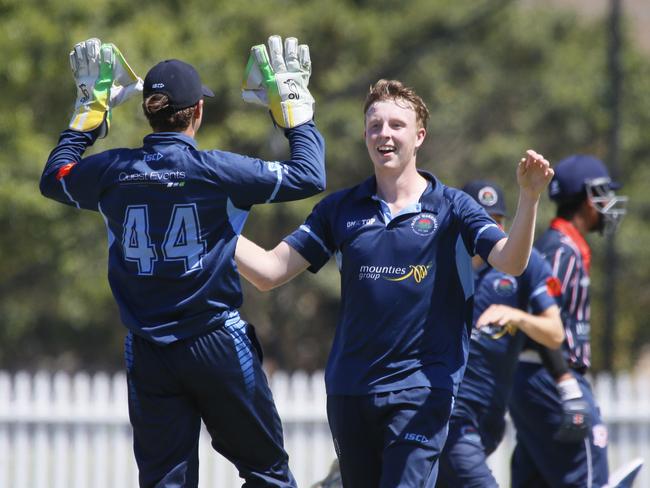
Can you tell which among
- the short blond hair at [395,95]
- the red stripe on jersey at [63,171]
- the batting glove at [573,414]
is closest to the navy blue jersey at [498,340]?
the batting glove at [573,414]

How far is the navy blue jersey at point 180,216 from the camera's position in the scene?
178 inches

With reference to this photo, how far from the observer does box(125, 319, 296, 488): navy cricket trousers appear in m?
4.55

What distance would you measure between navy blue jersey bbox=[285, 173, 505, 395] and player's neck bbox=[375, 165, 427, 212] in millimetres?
49

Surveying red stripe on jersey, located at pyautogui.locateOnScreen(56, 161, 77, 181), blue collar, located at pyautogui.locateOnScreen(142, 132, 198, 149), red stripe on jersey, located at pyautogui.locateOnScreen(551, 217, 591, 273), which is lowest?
red stripe on jersey, located at pyautogui.locateOnScreen(551, 217, 591, 273)

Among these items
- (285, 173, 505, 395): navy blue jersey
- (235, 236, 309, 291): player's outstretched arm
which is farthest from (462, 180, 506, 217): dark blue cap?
(235, 236, 309, 291): player's outstretched arm

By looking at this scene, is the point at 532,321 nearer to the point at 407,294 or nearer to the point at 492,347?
the point at 492,347

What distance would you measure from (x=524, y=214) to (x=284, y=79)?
1.11 metres

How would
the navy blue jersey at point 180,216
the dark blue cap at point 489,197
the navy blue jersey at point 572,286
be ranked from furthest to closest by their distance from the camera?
1. the navy blue jersey at point 572,286
2. the dark blue cap at point 489,197
3. the navy blue jersey at point 180,216

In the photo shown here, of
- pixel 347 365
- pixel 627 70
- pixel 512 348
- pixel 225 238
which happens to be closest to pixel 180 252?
pixel 225 238

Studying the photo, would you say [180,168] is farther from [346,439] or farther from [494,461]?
[494,461]

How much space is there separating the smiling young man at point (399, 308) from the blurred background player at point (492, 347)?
1.10m

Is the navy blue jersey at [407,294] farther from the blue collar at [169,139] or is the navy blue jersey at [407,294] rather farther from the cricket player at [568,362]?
the cricket player at [568,362]

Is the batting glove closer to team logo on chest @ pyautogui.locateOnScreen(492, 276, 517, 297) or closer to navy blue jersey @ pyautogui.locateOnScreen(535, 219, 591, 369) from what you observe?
navy blue jersey @ pyautogui.locateOnScreen(535, 219, 591, 369)

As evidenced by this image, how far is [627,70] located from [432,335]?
63.5ft
